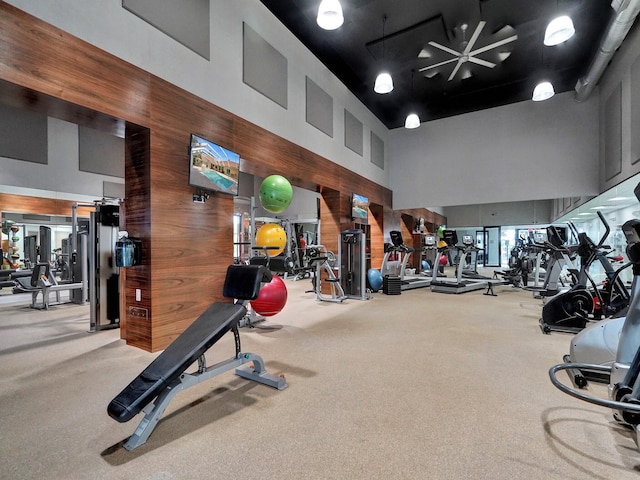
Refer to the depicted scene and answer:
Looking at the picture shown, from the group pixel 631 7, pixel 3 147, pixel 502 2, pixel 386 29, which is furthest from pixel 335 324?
pixel 3 147

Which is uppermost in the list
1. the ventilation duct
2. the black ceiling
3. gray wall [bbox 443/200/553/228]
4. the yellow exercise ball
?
the black ceiling

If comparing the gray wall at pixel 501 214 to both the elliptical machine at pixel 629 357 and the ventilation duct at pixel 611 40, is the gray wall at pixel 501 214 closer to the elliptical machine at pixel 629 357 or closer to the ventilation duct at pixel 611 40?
the ventilation duct at pixel 611 40

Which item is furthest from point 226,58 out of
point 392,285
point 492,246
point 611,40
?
point 492,246

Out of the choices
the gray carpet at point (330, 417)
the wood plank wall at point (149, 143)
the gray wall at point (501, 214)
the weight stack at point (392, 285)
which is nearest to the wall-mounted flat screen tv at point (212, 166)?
the wood plank wall at point (149, 143)

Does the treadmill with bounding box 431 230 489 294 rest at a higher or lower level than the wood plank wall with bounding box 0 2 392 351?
lower

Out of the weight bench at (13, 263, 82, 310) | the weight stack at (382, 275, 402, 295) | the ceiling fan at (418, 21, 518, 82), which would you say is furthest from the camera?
the weight stack at (382, 275, 402, 295)

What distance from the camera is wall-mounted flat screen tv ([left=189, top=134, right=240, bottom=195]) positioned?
12.9 ft

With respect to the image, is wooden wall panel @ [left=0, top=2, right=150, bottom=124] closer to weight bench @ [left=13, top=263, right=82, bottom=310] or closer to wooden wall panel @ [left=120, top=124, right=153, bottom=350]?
wooden wall panel @ [left=120, top=124, right=153, bottom=350]

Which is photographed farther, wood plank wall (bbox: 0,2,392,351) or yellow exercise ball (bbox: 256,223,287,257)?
yellow exercise ball (bbox: 256,223,287,257)

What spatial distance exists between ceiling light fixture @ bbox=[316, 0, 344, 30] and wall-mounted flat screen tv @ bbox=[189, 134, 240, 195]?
2.14 meters

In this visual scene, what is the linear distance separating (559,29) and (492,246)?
51.0 feet

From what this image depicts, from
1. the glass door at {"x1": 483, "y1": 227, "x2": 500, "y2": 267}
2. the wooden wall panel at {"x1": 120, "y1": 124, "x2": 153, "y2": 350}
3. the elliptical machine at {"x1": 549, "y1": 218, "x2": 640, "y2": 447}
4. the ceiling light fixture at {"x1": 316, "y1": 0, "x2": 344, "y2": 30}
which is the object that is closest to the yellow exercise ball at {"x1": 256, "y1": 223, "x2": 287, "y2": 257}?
the wooden wall panel at {"x1": 120, "y1": 124, "x2": 153, "y2": 350}

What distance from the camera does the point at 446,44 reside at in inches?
248

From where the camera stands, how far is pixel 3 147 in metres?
5.93
